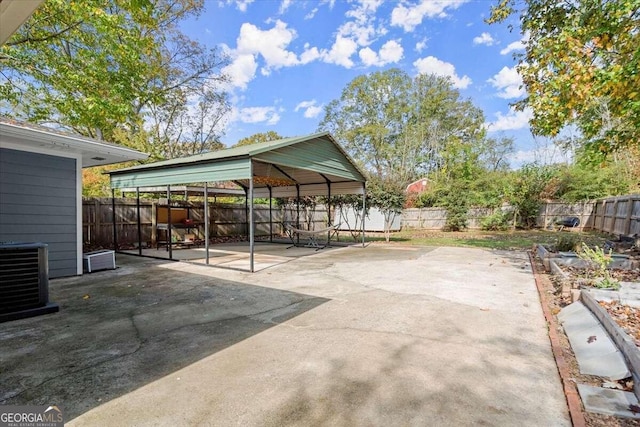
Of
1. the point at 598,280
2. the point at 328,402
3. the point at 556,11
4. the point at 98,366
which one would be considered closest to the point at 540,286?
the point at 598,280

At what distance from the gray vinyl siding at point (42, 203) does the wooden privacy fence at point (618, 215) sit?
1276 centimetres

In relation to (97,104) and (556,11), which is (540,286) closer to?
(556,11)

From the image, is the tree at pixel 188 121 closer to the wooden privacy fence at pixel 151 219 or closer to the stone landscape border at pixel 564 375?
the wooden privacy fence at pixel 151 219

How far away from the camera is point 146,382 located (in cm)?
228

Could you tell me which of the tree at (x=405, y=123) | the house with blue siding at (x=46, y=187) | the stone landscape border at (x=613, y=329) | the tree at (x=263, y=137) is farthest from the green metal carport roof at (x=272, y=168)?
the tree at (x=405, y=123)

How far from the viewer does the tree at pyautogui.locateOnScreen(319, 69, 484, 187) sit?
2538 centimetres

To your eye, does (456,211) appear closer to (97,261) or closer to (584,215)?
(584,215)

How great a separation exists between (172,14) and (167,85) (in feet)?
11.1

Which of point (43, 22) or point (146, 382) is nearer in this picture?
point (146, 382)

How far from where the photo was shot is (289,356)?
266 centimetres

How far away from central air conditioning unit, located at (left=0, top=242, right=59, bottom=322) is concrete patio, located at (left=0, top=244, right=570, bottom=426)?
8.8 inches

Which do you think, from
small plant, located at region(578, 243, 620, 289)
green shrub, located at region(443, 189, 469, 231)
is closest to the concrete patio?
small plant, located at region(578, 243, 620, 289)

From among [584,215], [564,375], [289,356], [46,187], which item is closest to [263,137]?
[46,187]

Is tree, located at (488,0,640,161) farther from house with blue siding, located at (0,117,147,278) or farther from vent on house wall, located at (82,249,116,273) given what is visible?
vent on house wall, located at (82,249,116,273)
